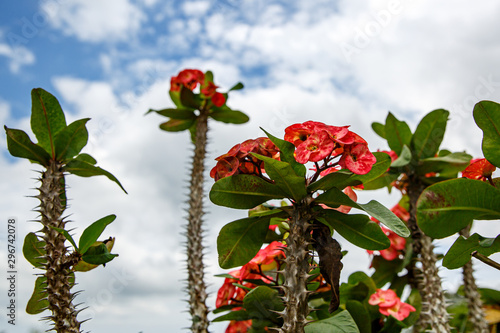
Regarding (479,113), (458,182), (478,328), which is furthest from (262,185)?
(478,328)

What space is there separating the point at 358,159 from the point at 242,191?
43 centimetres

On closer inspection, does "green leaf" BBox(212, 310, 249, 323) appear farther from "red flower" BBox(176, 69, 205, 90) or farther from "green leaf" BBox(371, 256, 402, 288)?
"red flower" BBox(176, 69, 205, 90)

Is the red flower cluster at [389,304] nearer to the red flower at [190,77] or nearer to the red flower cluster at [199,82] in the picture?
the red flower cluster at [199,82]

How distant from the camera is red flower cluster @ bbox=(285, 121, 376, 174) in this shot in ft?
4.76

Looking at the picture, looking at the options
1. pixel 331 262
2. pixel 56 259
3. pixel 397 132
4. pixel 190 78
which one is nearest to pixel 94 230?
pixel 56 259

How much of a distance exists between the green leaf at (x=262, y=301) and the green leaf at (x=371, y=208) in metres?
0.60

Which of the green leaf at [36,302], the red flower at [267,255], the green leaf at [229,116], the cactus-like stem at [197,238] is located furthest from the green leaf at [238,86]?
the green leaf at [36,302]

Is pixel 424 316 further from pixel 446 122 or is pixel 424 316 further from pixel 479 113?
pixel 479 113

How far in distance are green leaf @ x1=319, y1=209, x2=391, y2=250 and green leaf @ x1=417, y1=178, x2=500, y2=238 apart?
0.18 m

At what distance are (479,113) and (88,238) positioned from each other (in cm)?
164

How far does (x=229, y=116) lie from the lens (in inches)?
154

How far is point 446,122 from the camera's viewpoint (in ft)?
9.34

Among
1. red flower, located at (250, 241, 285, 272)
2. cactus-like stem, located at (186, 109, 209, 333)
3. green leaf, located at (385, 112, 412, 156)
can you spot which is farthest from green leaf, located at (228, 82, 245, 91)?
red flower, located at (250, 241, 285, 272)

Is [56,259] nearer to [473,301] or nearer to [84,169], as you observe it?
[84,169]
